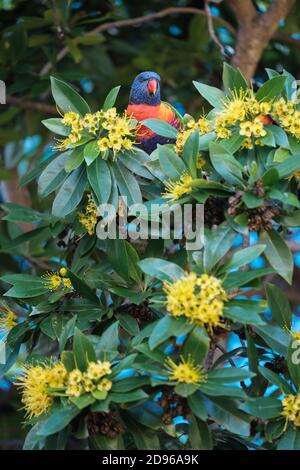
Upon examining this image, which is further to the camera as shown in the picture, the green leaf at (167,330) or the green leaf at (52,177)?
the green leaf at (52,177)

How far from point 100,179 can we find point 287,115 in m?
0.59

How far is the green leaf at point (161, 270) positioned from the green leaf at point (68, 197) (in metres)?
0.44

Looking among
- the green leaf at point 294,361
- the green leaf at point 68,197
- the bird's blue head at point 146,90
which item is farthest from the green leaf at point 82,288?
the bird's blue head at point 146,90

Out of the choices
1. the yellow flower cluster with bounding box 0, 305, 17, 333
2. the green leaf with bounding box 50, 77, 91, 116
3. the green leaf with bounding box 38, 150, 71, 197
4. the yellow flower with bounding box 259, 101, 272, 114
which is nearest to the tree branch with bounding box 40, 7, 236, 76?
the green leaf with bounding box 50, 77, 91, 116

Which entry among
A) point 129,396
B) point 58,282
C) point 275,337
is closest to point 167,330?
point 129,396

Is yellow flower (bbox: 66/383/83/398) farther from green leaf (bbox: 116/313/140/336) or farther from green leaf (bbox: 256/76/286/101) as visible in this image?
green leaf (bbox: 256/76/286/101)

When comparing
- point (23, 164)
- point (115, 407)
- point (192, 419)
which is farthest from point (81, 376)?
point (23, 164)

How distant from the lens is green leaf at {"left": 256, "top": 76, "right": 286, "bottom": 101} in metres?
2.41

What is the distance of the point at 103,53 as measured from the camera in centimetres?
462

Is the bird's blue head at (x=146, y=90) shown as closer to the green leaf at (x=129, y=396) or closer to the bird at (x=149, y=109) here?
the bird at (x=149, y=109)

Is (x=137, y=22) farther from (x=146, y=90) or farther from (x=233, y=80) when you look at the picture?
(x=233, y=80)

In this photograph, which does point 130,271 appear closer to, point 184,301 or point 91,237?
point 91,237

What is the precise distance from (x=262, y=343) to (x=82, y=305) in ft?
1.84

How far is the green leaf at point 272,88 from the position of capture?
2.41 meters
